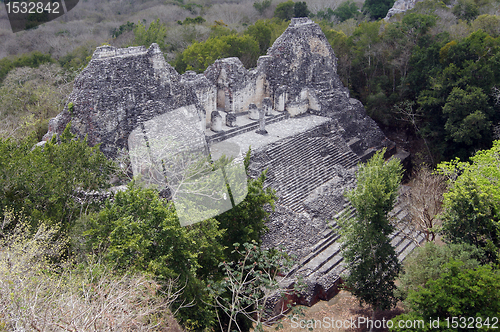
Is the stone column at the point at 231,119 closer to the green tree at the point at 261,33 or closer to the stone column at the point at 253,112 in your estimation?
the stone column at the point at 253,112

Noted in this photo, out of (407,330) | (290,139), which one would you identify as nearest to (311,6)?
(290,139)

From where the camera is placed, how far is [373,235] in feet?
35.1

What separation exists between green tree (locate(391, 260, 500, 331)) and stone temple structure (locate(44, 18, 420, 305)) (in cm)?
358

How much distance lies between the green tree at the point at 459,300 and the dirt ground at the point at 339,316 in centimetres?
318

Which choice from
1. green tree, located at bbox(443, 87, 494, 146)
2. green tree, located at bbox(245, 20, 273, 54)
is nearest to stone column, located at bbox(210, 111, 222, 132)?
green tree, located at bbox(443, 87, 494, 146)

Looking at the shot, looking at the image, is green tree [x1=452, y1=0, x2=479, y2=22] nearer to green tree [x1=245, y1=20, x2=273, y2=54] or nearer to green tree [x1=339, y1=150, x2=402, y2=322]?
green tree [x1=245, y1=20, x2=273, y2=54]

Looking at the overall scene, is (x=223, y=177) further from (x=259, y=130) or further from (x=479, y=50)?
(x=479, y=50)

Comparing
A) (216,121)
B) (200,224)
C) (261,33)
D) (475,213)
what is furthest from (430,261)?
(261,33)

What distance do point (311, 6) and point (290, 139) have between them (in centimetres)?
3205

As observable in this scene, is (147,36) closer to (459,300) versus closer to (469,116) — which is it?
(469,116)

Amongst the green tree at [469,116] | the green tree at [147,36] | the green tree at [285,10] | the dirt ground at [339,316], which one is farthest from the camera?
the green tree at [285,10]

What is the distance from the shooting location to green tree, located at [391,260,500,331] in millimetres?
8328

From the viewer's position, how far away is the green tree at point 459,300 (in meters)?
8.33

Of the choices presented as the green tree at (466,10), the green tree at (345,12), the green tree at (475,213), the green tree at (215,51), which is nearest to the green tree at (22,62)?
the green tree at (215,51)
